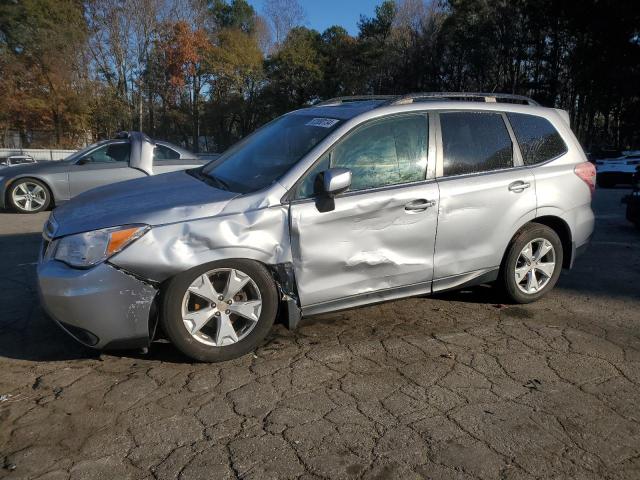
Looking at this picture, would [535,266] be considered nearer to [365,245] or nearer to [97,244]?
[365,245]

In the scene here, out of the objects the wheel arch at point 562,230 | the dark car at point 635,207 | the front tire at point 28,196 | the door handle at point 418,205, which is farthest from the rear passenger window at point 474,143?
the front tire at point 28,196

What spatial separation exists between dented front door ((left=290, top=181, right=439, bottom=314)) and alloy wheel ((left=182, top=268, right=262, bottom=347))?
369mm

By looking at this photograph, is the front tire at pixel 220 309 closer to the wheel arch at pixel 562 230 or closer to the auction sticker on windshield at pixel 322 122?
the auction sticker on windshield at pixel 322 122

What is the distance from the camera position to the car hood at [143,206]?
11.3 ft

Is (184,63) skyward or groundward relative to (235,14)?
groundward

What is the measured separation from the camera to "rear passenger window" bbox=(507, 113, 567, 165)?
4.77 meters

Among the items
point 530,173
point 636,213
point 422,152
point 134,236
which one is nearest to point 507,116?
point 530,173

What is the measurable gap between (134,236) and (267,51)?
5219 centimetres

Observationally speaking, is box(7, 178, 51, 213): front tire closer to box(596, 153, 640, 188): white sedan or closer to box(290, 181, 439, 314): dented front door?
box(290, 181, 439, 314): dented front door

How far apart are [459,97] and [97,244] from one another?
318cm

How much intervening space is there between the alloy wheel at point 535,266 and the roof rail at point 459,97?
51.4 inches

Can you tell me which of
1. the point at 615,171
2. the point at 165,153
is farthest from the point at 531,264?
the point at 615,171

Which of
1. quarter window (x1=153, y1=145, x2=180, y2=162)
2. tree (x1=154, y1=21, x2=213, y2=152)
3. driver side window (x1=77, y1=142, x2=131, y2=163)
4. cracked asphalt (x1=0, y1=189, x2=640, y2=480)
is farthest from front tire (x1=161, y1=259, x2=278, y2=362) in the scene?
tree (x1=154, y1=21, x2=213, y2=152)

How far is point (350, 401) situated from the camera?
317 centimetres
